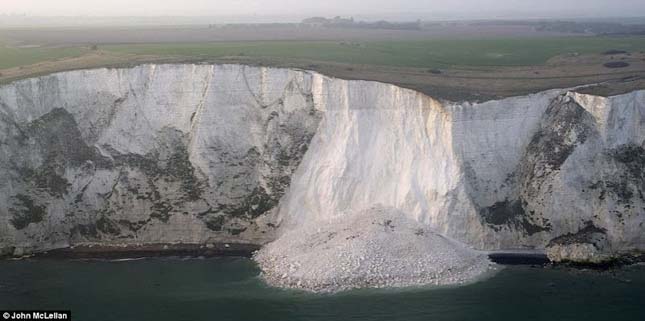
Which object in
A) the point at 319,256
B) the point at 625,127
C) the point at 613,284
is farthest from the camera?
the point at 625,127

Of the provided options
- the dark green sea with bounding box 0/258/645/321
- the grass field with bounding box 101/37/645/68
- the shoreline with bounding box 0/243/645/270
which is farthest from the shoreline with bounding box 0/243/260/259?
the grass field with bounding box 101/37/645/68

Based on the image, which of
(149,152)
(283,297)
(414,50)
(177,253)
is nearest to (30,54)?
(149,152)

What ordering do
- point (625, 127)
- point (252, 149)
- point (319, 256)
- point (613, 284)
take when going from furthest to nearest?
point (252, 149) → point (625, 127) → point (319, 256) → point (613, 284)

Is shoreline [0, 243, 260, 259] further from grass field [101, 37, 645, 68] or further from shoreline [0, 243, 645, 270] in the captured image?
grass field [101, 37, 645, 68]

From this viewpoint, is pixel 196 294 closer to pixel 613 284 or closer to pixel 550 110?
pixel 613 284

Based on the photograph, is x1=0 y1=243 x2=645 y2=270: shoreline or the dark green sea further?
x1=0 y1=243 x2=645 y2=270: shoreline

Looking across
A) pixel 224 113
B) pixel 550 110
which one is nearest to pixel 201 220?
pixel 224 113

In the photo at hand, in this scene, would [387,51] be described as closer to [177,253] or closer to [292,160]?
[292,160]
